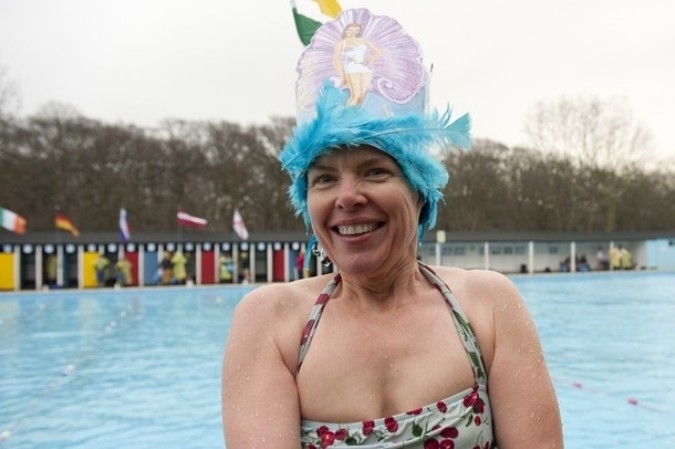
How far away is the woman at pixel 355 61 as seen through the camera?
1.78 metres

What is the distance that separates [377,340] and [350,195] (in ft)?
1.25

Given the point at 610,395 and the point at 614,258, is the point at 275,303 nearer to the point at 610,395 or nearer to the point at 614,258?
the point at 610,395

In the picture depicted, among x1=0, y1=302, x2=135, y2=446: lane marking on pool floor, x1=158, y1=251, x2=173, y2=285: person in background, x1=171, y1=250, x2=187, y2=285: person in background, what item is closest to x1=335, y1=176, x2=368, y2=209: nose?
x1=0, y1=302, x2=135, y2=446: lane marking on pool floor

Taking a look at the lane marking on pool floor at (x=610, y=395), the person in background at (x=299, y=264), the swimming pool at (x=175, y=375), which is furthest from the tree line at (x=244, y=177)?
the lane marking on pool floor at (x=610, y=395)

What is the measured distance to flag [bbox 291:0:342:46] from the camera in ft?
7.57

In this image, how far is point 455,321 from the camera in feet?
5.64

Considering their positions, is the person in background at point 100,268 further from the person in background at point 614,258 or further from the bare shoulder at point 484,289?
the bare shoulder at point 484,289

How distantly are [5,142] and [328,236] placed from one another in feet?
117

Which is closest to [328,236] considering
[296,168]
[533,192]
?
[296,168]

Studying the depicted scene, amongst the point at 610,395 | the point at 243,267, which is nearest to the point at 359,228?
the point at 610,395

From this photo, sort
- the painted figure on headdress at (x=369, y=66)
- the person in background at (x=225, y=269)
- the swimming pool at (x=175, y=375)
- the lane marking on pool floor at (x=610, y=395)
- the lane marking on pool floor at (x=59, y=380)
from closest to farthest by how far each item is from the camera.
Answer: the painted figure on headdress at (x=369, y=66) → the swimming pool at (x=175, y=375) → the lane marking on pool floor at (x=59, y=380) → the lane marking on pool floor at (x=610, y=395) → the person in background at (x=225, y=269)

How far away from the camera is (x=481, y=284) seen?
1.78 meters

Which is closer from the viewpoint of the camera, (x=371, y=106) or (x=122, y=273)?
(x=371, y=106)

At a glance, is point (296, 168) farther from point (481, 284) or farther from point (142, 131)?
point (142, 131)
